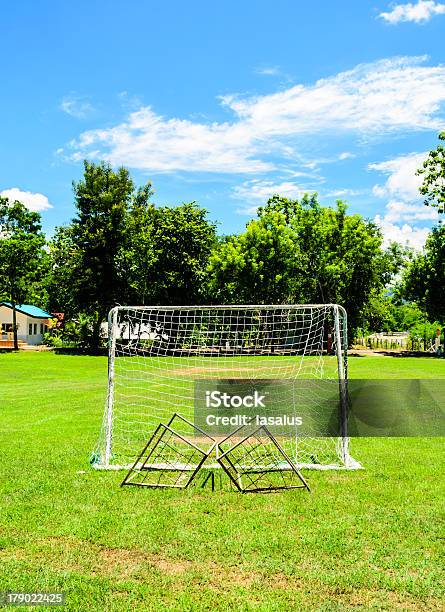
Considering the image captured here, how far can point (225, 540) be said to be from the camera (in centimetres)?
536

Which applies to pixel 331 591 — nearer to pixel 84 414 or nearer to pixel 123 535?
pixel 123 535

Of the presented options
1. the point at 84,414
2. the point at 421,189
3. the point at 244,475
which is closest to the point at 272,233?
the point at 421,189

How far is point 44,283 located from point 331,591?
43485 mm

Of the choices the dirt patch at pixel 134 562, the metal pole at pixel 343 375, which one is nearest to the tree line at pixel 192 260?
the metal pole at pixel 343 375

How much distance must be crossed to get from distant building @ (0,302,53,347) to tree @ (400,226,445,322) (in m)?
35.7

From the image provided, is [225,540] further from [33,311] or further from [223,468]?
[33,311]

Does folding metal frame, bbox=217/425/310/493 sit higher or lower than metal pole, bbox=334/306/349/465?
lower

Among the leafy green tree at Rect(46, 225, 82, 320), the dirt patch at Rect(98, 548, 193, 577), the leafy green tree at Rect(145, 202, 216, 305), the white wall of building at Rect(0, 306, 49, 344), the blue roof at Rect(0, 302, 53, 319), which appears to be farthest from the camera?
the blue roof at Rect(0, 302, 53, 319)

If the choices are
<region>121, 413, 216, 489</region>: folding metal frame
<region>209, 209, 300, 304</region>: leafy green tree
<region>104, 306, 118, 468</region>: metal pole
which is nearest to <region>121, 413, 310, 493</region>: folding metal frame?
<region>121, 413, 216, 489</region>: folding metal frame

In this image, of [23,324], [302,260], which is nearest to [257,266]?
[302,260]

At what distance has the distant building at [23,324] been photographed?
55750 millimetres

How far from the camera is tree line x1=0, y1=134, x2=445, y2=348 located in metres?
37.6

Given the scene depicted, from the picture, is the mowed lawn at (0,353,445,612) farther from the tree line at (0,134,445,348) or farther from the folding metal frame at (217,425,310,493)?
the tree line at (0,134,445,348)

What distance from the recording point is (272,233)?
37531mm
